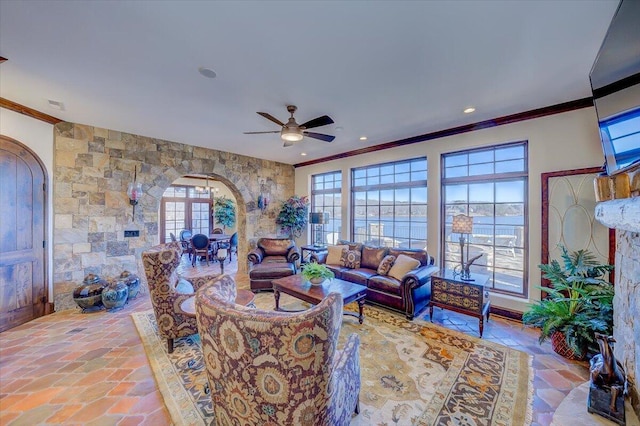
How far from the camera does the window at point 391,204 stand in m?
4.73

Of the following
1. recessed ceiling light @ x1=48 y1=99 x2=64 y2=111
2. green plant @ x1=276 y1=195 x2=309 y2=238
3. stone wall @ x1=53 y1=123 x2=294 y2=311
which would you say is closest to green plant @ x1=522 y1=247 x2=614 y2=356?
green plant @ x1=276 y1=195 x2=309 y2=238

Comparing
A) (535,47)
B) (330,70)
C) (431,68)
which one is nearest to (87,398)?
(330,70)

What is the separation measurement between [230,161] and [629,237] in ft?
19.6

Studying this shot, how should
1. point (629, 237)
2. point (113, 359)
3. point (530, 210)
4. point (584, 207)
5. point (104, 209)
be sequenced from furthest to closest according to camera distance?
point (104, 209) → point (530, 210) → point (584, 207) → point (113, 359) → point (629, 237)

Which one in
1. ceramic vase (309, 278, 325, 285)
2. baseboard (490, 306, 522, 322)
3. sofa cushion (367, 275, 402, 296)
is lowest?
baseboard (490, 306, 522, 322)

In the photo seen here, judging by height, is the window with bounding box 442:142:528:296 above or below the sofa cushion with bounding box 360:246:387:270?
above

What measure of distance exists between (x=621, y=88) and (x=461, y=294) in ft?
7.92

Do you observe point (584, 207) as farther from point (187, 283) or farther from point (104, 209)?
point (104, 209)

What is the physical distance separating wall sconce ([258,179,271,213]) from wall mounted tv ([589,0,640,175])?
5.64m

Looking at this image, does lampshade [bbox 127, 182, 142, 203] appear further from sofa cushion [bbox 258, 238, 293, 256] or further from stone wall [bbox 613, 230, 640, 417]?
stone wall [bbox 613, 230, 640, 417]

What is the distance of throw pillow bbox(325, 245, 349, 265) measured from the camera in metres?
4.75

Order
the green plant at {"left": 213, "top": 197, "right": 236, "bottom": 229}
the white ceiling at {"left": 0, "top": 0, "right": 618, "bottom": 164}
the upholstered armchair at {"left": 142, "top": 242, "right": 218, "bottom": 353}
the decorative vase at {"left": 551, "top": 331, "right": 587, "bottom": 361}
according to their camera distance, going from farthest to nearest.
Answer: the green plant at {"left": 213, "top": 197, "right": 236, "bottom": 229} → the upholstered armchair at {"left": 142, "top": 242, "right": 218, "bottom": 353} → the decorative vase at {"left": 551, "top": 331, "right": 587, "bottom": 361} → the white ceiling at {"left": 0, "top": 0, "right": 618, "bottom": 164}

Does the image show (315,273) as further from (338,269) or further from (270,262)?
(270,262)

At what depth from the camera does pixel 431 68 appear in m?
2.35
